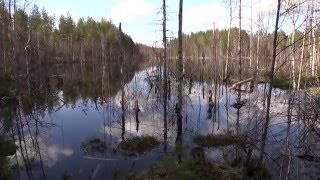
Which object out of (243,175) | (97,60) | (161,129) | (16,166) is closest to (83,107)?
(161,129)

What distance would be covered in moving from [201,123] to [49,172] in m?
9.80

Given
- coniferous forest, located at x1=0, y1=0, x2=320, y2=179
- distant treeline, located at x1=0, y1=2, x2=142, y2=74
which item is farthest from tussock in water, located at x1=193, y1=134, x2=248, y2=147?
distant treeline, located at x1=0, y1=2, x2=142, y2=74

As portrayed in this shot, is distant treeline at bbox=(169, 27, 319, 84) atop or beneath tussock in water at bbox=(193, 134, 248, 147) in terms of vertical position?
atop

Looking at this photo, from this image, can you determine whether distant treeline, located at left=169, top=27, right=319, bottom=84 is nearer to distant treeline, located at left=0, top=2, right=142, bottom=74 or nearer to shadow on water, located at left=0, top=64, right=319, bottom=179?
shadow on water, located at left=0, top=64, right=319, bottom=179

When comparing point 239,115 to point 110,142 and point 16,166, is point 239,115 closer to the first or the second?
point 110,142

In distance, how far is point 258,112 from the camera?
21047 millimetres

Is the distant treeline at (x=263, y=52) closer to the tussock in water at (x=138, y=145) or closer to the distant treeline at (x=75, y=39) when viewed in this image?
the tussock in water at (x=138, y=145)

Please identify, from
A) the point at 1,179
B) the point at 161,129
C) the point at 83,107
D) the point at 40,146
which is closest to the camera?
the point at 1,179

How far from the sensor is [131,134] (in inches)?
670

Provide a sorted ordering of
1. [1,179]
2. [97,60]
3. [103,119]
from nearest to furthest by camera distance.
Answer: [1,179]
[103,119]
[97,60]

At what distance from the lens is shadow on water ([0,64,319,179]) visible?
458 inches

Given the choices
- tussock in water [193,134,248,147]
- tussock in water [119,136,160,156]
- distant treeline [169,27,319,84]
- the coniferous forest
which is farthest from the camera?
tussock in water [193,134,248,147]

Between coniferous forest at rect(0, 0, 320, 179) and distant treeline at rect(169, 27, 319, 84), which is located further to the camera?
distant treeline at rect(169, 27, 319, 84)

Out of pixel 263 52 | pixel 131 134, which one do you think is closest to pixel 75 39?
pixel 263 52
